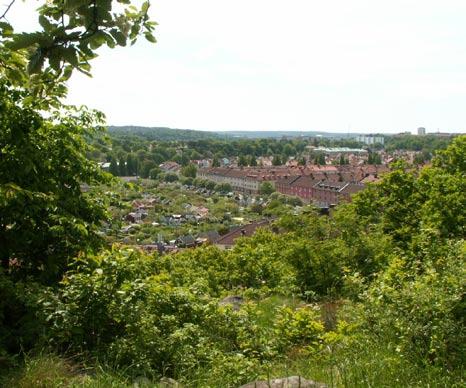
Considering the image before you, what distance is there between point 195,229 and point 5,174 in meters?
68.0

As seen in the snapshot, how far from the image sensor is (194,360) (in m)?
4.67

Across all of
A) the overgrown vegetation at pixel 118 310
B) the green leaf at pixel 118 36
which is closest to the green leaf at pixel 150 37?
the overgrown vegetation at pixel 118 310

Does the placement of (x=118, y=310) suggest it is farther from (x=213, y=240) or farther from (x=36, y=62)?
(x=213, y=240)

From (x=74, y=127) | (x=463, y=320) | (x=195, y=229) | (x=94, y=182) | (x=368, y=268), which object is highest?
(x=74, y=127)

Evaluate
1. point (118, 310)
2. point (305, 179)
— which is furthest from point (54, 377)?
point (305, 179)

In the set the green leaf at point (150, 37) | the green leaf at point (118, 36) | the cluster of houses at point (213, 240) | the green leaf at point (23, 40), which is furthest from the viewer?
the cluster of houses at point (213, 240)

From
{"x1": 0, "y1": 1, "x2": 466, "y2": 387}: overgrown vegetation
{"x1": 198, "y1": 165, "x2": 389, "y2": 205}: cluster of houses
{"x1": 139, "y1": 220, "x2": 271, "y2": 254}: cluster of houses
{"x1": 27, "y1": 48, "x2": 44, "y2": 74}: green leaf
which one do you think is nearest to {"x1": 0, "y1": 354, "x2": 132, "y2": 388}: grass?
{"x1": 0, "y1": 1, "x2": 466, "y2": 387}: overgrown vegetation

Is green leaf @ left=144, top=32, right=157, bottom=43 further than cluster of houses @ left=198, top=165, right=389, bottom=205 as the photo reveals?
No

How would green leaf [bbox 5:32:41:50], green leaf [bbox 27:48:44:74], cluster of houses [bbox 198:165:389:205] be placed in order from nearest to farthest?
green leaf [bbox 5:32:41:50] < green leaf [bbox 27:48:44:74] < cluster of houses [bbox 198:165:389:205]

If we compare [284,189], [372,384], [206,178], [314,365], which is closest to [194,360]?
[314,365]

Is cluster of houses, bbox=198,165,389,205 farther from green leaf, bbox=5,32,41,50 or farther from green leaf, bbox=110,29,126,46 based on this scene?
green leaf, bbox=5,32,41,50

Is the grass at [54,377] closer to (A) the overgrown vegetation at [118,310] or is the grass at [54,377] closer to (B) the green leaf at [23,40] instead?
(A) the overgrown vegetation at [118,310]

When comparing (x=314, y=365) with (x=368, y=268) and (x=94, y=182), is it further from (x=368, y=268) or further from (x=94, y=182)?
(x=368, y=268)

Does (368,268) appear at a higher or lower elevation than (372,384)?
lower
